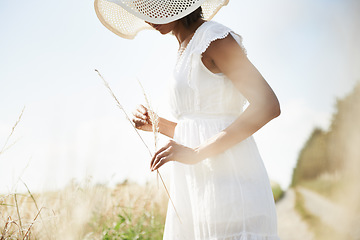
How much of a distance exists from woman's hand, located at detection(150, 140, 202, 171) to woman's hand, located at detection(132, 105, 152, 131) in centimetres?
60

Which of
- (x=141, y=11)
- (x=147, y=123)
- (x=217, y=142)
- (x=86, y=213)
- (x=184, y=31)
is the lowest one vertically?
(x=86, y=213)

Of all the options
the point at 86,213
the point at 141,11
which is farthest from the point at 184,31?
the point at 86,213

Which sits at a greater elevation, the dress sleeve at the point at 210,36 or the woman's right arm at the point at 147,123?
the dress sleeve at the point at 210,36

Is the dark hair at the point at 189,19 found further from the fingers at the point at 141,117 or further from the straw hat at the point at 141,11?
the fingers at the point at 141,117

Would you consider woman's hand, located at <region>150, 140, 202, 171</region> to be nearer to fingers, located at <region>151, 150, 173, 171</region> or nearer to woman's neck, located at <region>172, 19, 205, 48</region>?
fingers, located at <region>151, 150, 173, 171</region>

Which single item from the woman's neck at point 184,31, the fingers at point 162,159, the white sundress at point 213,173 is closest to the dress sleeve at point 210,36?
the white sundress at point 213,173

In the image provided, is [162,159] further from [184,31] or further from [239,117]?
[184,31]

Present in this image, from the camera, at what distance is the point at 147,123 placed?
2.37 metres

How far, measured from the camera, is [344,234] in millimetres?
8438

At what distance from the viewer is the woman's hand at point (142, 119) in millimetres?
2381

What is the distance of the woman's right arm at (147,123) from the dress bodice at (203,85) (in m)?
0.38

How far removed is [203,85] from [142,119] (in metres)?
0.60

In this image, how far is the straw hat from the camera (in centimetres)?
210

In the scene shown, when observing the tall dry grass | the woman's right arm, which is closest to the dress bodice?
the woman's right arm
